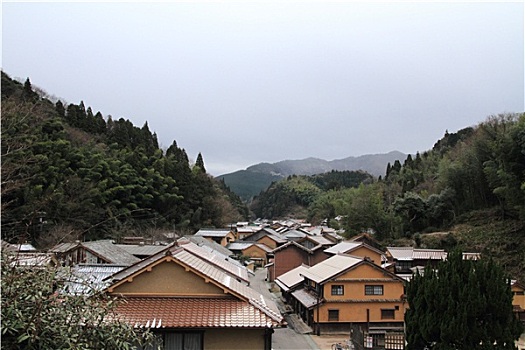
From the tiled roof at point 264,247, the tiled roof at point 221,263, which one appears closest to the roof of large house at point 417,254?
the tiled roof at point 221,263

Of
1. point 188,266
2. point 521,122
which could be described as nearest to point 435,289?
point 188,266

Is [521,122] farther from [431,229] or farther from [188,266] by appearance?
[188,266]

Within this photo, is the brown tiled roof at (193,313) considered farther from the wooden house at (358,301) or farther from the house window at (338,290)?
the house window at (338,290)

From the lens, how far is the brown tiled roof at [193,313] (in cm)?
963

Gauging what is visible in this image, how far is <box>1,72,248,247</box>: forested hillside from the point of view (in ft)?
107

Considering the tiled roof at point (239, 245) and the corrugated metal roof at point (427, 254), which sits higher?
the tiled roof at point (239, 245)

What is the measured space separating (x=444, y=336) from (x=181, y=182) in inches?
1831

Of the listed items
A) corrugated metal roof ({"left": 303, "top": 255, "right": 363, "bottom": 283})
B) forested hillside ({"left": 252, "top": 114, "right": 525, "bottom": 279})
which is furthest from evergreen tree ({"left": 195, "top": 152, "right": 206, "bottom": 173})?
corrugated metal roof ({"left": 303, "top": 255, "right": 363, "bottom": 283})

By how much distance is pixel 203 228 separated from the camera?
184 feet

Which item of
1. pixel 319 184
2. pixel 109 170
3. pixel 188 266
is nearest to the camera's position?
pixel 188 266

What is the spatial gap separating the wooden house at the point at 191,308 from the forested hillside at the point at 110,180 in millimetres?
18777

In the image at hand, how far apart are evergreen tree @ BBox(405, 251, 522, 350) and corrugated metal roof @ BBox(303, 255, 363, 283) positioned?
8.59 m

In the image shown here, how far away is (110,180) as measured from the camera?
141ft

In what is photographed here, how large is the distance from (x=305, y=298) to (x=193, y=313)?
13850mm
